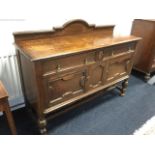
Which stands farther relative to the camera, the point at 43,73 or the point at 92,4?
the point at 92,4

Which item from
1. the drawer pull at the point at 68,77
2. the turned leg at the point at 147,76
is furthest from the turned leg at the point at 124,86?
the drawer pull at the point at 68,77

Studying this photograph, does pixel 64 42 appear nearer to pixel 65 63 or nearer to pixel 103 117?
pixel 65 63

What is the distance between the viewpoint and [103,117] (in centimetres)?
165

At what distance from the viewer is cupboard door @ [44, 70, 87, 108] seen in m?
1.15

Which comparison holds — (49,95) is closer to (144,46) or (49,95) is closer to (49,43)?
(49,43)

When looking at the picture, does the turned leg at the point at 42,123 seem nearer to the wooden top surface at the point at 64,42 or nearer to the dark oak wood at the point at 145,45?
the wooden top surface at the point at 64,42

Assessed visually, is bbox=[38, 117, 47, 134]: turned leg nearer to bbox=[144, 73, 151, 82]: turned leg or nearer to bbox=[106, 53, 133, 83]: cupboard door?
bbox=[106, 53, 133, 83]: cupboard door

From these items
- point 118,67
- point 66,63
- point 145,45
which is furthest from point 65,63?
point 145,45

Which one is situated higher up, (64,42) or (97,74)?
(64,42)

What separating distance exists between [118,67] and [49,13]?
89 centimetres

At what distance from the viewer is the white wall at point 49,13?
125cm

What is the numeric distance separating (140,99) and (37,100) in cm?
139
